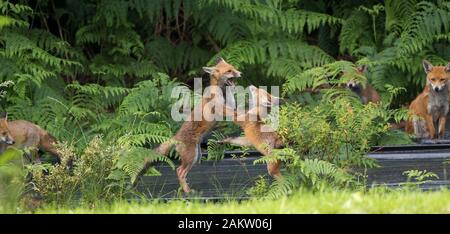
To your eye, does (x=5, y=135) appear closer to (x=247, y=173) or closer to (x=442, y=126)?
(x=247, y=173)

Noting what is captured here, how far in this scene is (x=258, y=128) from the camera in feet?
27.8

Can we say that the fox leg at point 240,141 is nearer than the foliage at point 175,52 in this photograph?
Yes

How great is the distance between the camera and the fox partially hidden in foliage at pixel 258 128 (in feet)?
27.2

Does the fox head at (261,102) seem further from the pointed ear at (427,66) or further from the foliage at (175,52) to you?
the pointed ear at (427,66)

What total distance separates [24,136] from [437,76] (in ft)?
15.6

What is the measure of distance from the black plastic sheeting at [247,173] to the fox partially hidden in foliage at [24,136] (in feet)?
4.15

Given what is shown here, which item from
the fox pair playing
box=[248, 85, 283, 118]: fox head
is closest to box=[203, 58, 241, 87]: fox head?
the fox pair playing

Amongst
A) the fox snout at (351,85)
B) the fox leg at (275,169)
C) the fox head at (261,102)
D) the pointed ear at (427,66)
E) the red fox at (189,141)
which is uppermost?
the pointed ear at (427,66)

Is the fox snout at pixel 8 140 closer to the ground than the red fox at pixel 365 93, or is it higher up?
closer to the ground

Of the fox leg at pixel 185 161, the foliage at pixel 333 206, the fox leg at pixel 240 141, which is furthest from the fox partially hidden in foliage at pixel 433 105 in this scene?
the foliage at pixel 333 206

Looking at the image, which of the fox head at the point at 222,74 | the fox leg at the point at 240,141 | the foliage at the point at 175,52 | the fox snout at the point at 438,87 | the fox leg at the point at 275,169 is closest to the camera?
the fox leg at the point at 275,169

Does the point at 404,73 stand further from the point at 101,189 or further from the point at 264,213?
the point at 264,213

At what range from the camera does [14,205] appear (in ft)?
21.8

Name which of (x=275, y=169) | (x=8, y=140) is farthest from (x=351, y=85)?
(x=8, y=140)
